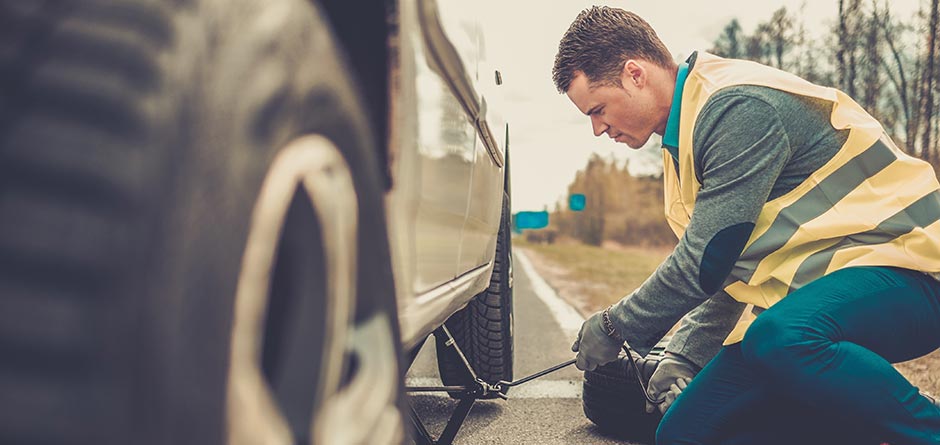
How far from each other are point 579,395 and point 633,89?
1.80 metres

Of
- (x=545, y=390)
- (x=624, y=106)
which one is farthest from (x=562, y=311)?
(x=624, y=106)

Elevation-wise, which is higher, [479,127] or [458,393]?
[479,127]

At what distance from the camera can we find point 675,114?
7.65ft

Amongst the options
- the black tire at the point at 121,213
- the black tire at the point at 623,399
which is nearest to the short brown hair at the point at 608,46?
the black tire at the point at 623,399

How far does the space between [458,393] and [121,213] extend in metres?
2.86

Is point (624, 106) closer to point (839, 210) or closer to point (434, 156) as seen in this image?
point (839, 210)

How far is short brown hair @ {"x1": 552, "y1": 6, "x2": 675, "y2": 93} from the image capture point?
7.76 ft

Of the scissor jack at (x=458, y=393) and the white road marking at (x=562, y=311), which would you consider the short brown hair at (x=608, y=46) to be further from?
the white road marking at (x=562, y=311)

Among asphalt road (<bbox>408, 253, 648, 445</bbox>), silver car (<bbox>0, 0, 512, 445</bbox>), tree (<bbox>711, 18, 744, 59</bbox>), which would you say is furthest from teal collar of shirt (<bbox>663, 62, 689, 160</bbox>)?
tree (<bbox>711, 18, 744, 59</bbox>)

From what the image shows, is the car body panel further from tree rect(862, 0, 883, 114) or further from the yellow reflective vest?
tree rect(862, 0, 883, 114)

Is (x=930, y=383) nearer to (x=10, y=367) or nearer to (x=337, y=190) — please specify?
(x=337, y=190)

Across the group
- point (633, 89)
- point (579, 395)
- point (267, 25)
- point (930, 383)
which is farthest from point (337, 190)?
point (930, 383)

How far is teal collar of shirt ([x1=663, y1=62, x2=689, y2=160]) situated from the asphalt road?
47.1 inches

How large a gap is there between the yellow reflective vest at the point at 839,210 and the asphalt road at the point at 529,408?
1.08 m
